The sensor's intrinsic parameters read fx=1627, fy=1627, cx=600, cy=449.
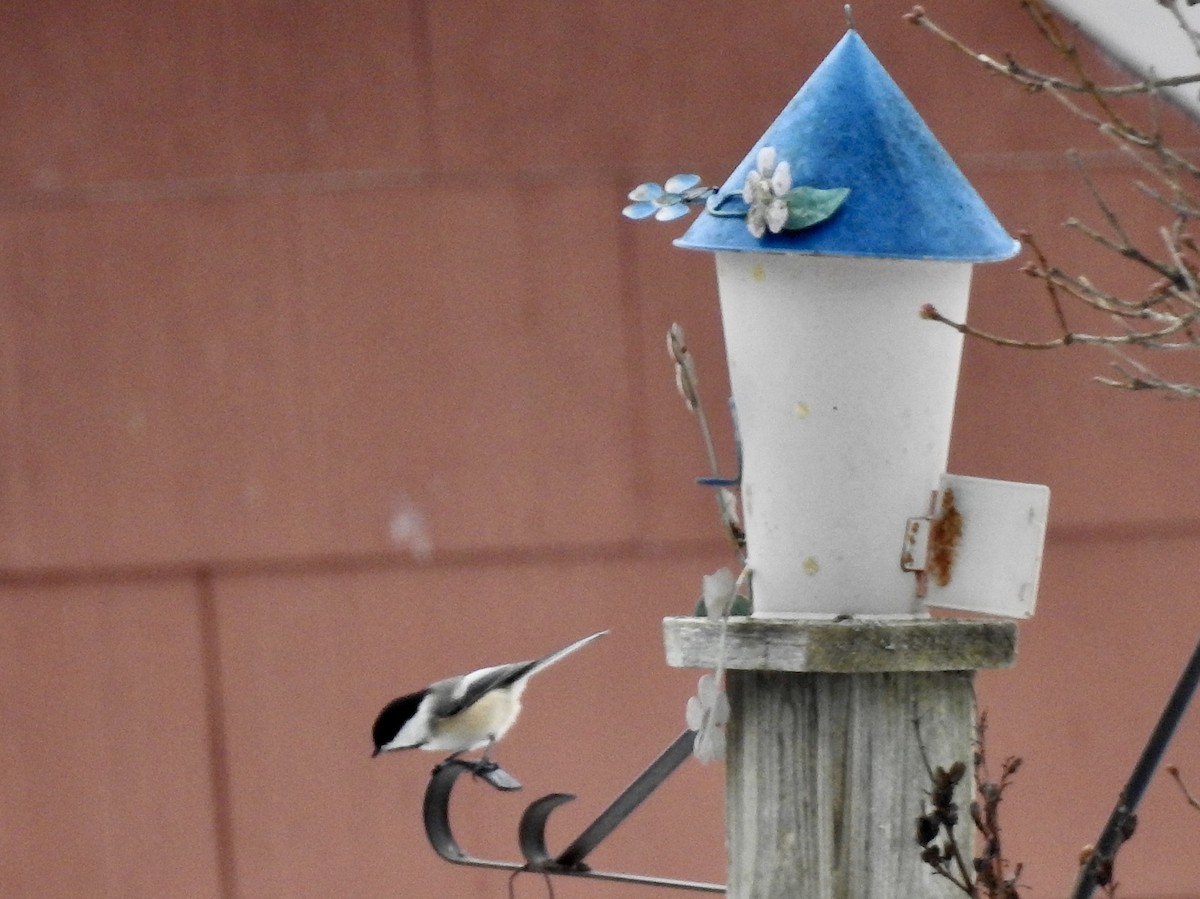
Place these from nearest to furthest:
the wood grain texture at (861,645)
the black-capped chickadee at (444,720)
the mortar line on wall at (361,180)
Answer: the wood grain texture at (861,645) < the black-capped chickadee at (444,720) < the mortar line on wall at (361,180)

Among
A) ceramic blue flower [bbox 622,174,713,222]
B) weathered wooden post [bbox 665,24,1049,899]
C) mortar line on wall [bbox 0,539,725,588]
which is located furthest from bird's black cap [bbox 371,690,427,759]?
mortar line on wall [bbox 0,539,725,588]

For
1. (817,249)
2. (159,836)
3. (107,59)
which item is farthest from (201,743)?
(817,249)

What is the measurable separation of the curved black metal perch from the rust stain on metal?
10.4 inches

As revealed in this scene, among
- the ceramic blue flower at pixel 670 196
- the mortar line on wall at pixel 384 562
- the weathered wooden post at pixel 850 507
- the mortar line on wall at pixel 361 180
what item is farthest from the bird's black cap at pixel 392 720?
the mortar line on wall at pixel 361 180

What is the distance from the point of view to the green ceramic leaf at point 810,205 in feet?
4.54

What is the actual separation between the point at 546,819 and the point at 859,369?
0.55 m

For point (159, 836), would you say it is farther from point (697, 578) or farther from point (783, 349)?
point (783, 349)

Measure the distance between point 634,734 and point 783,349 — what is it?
1.71m

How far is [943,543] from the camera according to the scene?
57.8 inches

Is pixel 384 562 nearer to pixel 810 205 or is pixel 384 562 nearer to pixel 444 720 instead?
pixel 444 720

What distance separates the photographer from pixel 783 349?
4.82 ft

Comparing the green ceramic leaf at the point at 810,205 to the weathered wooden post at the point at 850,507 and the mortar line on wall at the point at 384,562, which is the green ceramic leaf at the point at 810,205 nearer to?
the weathered wooden post at the point at 850,507

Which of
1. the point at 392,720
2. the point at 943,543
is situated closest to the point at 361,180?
the point at 392,720

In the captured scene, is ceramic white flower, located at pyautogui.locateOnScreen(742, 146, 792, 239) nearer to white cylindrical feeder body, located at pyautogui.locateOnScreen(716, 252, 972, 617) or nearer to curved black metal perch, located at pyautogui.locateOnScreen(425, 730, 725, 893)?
white cylindrical feeder body, located at pyautogui.locateOnScreen(716, 252, 972, 617)
